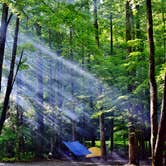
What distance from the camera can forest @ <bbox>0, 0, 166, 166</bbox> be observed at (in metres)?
9.73

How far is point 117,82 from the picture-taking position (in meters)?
17.2

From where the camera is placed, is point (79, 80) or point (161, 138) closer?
point (161, 138)

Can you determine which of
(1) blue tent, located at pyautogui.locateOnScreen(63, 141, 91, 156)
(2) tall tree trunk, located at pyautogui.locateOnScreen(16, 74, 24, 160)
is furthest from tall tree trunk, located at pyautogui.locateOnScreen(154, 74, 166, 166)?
(2) tall tree trunk, located at pyautogui.locateOnScreen(16, 74, 24, 160)

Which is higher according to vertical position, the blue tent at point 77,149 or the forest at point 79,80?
the forest at point 79,80

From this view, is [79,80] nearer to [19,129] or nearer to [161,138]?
[19,129]

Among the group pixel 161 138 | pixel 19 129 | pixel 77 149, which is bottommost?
pixel 77 149

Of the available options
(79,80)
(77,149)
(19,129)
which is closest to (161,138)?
(77,149)

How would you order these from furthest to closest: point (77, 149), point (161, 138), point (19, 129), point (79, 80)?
point (79, 80) → point (19, 129) → point (77, 149) → point (161, 138)

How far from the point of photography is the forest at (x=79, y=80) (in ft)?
31.9

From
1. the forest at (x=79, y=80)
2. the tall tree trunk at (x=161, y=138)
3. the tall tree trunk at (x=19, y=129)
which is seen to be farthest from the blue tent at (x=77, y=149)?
the tall tree trunk at (x=161, y=138)

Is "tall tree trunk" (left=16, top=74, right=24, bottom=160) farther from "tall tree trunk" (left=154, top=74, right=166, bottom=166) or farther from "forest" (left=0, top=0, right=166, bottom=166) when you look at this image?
"tall tree trunk" (left=154, top=74, right=166, bottom=166)

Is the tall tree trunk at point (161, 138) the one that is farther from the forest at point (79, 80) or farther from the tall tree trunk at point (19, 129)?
the tall tree trunk at point (19, 129)

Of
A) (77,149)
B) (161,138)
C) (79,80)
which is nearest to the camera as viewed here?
(161,138)

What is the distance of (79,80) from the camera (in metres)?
26.7
